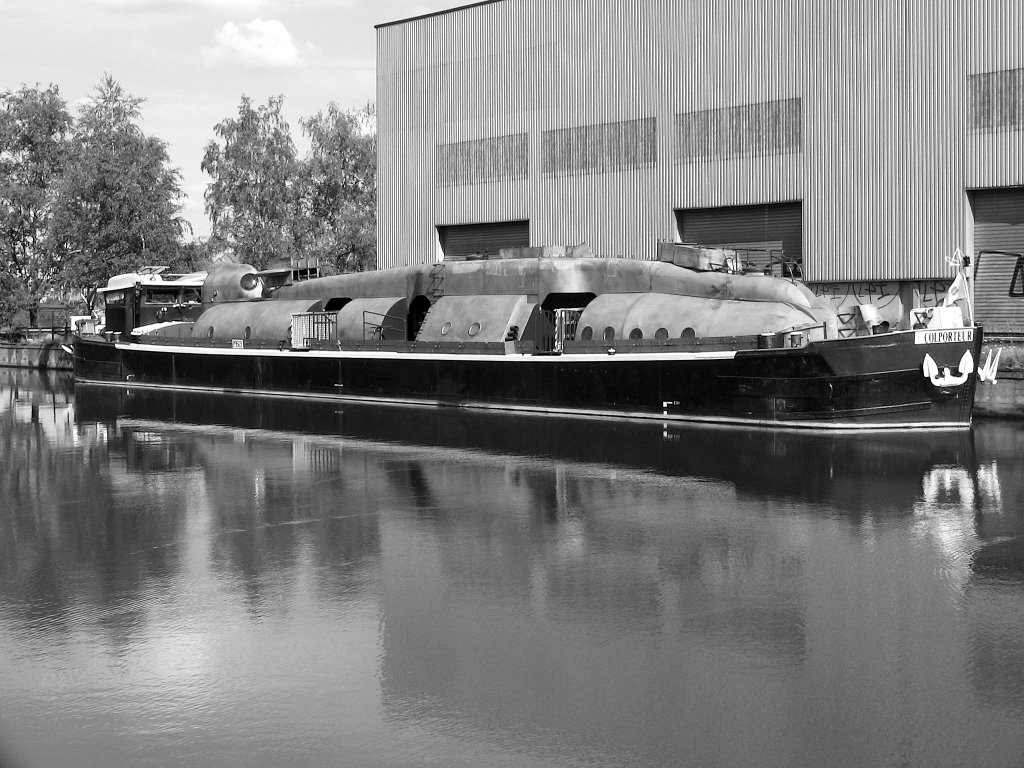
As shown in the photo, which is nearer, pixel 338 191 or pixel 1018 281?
pixel 1018 281

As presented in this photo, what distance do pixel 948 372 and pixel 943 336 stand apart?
2.32 feet

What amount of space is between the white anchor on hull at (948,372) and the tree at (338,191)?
50466mm

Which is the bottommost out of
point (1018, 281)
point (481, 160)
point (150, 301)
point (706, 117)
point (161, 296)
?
point (1018, 281)

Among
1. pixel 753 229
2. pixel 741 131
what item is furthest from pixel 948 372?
pixel 741 131

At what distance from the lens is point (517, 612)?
10281 millimetres

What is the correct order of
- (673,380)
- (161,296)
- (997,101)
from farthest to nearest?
(161,296), (997,101), (673,380)

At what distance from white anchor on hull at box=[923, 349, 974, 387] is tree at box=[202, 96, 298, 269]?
51262 millimetres

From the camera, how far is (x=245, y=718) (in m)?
7.80

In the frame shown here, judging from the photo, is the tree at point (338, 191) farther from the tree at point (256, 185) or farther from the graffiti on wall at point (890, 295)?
the graffiti on wall at point (890, 295)

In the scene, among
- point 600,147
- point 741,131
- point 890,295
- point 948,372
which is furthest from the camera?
point 600,147

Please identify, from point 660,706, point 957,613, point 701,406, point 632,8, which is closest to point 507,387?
point 701,406

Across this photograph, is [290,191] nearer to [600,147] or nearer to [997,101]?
[600,147]

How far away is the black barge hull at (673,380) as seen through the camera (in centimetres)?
2338

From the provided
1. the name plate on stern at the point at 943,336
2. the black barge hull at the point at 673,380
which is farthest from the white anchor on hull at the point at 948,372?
the name plate on stern at the point at 943,336
